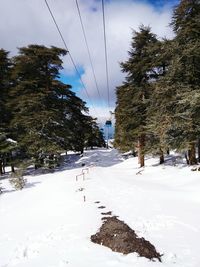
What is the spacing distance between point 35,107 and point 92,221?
71.0 feet

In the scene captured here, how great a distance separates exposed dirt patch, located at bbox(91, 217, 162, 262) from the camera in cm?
754

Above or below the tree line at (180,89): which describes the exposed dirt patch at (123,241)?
below

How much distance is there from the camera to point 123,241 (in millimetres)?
8109

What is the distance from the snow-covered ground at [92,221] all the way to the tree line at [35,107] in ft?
30.7

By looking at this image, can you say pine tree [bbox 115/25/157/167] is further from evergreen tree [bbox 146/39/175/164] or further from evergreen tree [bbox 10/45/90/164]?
evergreen tree [bbox 10/45/90/164]

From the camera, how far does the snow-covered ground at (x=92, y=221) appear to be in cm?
738

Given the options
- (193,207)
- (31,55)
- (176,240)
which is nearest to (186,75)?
(193,207)

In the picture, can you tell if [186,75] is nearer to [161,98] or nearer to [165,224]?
[161,98]

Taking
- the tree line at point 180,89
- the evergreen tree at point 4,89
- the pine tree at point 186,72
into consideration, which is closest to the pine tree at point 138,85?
the tree line at point 180,89

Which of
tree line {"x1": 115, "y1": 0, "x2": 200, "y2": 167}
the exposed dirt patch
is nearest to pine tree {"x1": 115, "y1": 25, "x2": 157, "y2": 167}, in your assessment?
tree line {"x1": 115, "y1": 0, "x2": 200, "y2": 167}

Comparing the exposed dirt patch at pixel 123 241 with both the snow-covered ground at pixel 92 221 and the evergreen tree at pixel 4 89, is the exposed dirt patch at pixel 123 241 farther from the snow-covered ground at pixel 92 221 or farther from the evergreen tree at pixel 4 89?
the evergreen tree at pixel 4 89

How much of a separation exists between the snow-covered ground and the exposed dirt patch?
0.24 metres

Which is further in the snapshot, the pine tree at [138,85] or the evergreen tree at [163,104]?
the pine tree at [138,85]

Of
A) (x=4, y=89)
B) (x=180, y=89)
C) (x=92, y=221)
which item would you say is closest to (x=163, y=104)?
(x=180, y=89)
